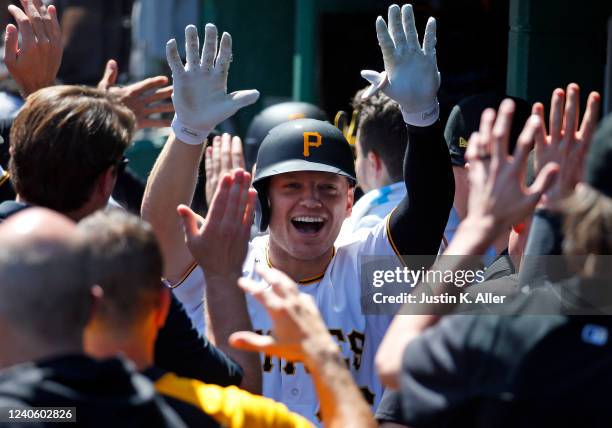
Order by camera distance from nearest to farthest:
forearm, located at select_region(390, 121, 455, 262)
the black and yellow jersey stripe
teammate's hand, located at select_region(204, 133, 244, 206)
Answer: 1. the black and yellow jersey stripe
2. teammate's hand, located at select_region(204, 133, 244, 206)
3. forearm, located at select_region(390, 121, 455, 262)

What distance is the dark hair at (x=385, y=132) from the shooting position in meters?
4.62

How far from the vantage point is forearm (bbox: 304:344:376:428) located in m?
2.32

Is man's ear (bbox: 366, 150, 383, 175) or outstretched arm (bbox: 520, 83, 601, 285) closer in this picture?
outstretched arm (bbox: 520, 83, 601, 285)

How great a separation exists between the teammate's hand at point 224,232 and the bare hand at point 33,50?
1511 mm

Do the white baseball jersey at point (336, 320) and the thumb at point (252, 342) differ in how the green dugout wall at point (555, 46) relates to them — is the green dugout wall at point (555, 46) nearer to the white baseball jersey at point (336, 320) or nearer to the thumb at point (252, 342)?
the white baseball jersey at point (336, 320)

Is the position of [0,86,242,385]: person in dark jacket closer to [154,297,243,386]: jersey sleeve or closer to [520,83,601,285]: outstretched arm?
[154,297,243,386]: jersey sleeve

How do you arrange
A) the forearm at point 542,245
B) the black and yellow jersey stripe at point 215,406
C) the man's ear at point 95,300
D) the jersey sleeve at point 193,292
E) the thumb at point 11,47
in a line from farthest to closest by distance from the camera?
the thumb at point 11,47 → the jersey sleeve at point 193,292 → the forearm at point 542,245 → the black and yellow jersey stripe at point 215,406 → the man's ear at point 95,300

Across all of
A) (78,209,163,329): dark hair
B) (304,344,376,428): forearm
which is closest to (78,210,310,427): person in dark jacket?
(78,209,163,329): dark hair

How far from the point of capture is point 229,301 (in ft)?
9.40

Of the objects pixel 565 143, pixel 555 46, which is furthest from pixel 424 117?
pixel 555 46

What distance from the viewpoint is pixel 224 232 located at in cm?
290

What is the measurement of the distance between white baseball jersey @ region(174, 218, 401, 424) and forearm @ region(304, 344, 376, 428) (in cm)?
103

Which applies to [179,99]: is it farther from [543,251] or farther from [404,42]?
[543,251]

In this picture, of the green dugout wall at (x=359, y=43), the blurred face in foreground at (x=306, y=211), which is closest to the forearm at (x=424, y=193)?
the blurred face in foreground at (x=306, y=211)
